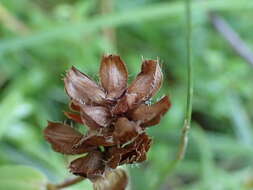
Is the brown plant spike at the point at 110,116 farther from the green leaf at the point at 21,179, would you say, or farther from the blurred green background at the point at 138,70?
the blurred green background at the point at 138,70

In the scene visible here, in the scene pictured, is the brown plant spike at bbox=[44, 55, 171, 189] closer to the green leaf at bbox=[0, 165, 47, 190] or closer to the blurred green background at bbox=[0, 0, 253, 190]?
the green leaf at bbox=[0, 165, 47, 190]

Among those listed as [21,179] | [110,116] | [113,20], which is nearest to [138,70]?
[113,20]

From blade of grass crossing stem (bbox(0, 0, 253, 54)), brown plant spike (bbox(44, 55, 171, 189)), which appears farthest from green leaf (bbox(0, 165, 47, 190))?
blade of grass crossing stem (bbox(0, 0, 253, 54))

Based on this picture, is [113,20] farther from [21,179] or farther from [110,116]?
[110,116]

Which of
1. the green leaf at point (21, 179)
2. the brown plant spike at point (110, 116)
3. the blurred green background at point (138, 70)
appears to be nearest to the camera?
the brown plant spike at point (110, 116)

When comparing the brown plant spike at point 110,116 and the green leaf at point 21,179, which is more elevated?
the brown plant spike at point 110,116

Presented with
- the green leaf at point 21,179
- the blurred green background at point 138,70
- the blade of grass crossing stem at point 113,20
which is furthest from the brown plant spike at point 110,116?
the blade of grass crossing stem at point 113,20

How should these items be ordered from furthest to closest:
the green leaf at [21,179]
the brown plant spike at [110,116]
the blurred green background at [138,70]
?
the blurred green background at [138,70]
the green leaf at [21,179]
the brown plant spike at [110,116]
